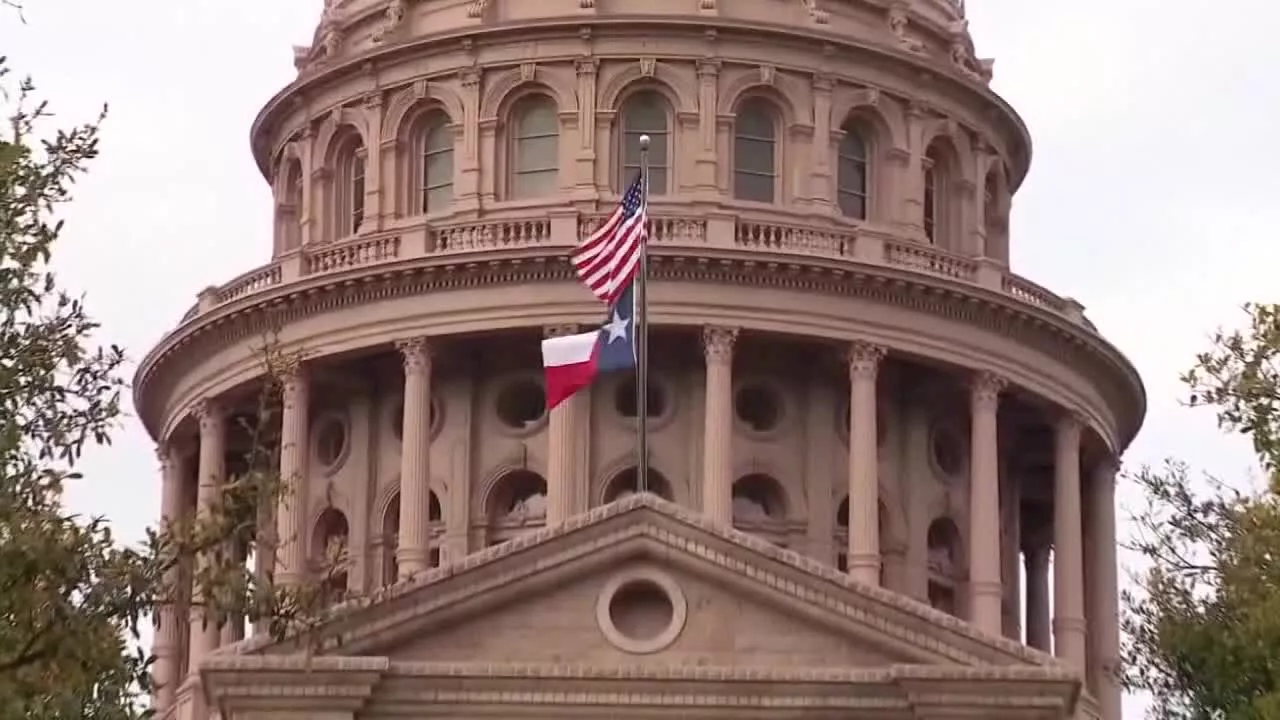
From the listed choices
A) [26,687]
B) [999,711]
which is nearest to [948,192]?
[999,711]

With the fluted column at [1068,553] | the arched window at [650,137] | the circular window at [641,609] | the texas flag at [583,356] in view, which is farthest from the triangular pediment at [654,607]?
the arched window at [650,137]

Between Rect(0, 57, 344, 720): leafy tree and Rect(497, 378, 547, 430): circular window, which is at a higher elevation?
Rect(497, 378, 547, 430): circular window

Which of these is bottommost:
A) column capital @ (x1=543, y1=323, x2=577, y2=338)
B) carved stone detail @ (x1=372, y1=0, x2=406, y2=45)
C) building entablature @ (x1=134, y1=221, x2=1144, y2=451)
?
column capital @ (x1=543, y1=323, x2=577, y2=338)

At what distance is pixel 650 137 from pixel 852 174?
4.39 m

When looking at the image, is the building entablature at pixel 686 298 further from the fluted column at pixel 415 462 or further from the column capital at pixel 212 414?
the fluted column at pixel 415 462

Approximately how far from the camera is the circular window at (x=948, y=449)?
73.0 metres

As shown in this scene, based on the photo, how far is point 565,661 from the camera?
4438cm

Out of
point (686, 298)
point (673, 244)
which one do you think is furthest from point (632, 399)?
point (673, 244)

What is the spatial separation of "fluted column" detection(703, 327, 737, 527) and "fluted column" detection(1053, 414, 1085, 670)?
7.32 meters

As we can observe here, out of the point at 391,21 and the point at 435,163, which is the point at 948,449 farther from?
Result: the point at 391,21

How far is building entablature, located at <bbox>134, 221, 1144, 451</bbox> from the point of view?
69.2 meters

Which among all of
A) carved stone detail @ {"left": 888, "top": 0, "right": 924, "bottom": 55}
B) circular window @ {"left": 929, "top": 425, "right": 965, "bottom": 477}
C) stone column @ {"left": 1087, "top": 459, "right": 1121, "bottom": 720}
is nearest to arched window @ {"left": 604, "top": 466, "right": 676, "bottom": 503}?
circular window @ {"left": 929, "top": 425, "right": 965, "bottom": 477}

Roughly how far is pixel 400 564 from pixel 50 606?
38.6 metres

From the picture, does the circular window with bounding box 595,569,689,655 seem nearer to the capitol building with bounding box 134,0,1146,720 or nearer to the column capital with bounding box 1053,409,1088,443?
the capitol building with bounding box 134,0,1146,720
